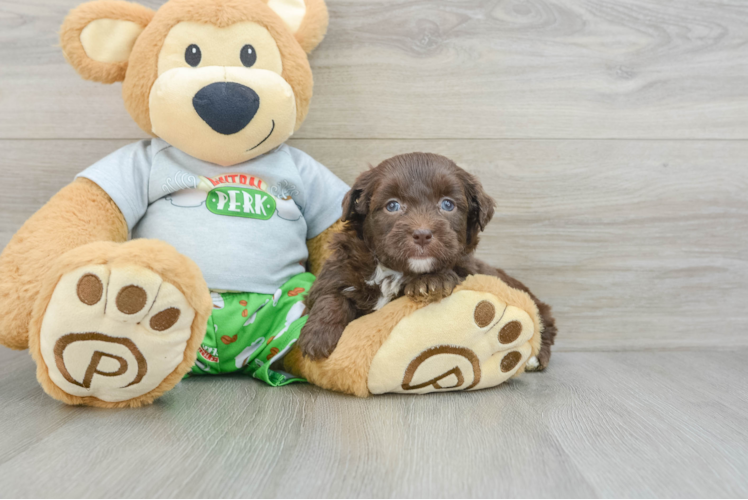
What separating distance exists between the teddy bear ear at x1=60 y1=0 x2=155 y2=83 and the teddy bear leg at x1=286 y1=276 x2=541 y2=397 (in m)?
0.89

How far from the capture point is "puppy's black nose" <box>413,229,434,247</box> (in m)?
1.12

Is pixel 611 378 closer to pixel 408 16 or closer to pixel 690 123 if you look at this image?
pixel 690 123

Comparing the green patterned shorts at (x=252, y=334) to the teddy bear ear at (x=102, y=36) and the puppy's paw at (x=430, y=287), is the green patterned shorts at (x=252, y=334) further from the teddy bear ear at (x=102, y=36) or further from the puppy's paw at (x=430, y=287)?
the teddy bear ear at (x=102, y=36)

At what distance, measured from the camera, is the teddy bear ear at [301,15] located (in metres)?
1.52

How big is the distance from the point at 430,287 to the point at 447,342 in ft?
0.40

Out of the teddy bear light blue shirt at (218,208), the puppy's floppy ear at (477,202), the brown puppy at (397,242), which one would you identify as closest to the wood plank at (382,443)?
the brown puppy at (397,242)

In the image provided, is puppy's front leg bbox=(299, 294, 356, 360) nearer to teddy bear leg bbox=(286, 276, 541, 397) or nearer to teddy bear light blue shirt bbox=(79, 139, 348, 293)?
teddy bear leg bbox=(286, 276, 541, 397)

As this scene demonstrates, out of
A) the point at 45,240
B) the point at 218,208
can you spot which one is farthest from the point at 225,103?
the point at 45,240

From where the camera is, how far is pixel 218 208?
4.73 feet

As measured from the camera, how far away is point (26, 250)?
4.04 feet

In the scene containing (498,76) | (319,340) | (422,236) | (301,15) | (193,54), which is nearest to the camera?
(422,236)

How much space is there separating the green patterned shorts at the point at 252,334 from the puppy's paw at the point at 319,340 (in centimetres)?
11

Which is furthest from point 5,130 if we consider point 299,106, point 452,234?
point 452,234

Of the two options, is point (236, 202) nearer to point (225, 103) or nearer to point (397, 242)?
point (225, 103)
